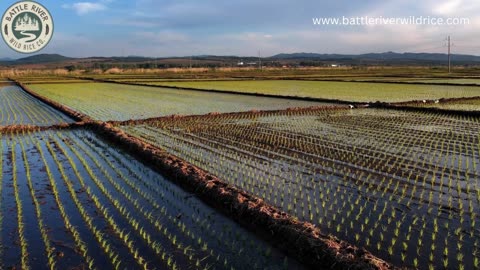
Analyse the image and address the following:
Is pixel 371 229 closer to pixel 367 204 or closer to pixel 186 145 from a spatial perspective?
pixel 367 204

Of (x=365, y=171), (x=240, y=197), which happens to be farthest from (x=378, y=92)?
(x=240, y=197)

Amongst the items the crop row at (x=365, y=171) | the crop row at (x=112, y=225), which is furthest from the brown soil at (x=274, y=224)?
the crop row at (x=365, y=171)

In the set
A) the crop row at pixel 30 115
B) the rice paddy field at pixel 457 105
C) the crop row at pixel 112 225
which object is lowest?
the crop row at pixel 112 225

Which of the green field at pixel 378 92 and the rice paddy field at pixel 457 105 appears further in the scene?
the green field at pixel 378 92

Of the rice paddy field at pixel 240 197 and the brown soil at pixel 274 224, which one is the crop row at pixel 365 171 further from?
the brown soil at pixel 274 224

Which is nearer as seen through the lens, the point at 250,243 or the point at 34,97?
the point at 250,243

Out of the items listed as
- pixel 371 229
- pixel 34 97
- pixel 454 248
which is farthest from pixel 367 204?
pixel 34 97

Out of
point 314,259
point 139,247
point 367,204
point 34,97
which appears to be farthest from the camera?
point 34,97
